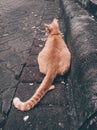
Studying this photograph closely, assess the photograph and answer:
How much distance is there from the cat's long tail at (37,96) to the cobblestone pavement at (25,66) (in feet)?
0.37

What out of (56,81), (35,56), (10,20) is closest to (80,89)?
(56,81)

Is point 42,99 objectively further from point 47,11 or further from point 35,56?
point 47,11

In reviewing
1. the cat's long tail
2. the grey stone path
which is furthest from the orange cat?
the grey stone path

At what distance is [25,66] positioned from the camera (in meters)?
5.58

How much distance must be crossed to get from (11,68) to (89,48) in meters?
1.89

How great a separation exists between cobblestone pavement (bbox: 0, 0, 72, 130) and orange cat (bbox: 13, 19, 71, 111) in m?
0.15

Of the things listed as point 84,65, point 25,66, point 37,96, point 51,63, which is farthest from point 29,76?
point 84,65

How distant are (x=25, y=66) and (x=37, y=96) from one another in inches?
60.6

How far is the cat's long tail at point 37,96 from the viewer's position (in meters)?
4.08

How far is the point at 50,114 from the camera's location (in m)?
4.11

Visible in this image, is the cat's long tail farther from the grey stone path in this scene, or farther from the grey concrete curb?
the grey concrete curb

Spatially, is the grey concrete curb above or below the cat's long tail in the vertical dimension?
above

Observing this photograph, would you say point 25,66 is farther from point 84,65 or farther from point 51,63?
point 84,65

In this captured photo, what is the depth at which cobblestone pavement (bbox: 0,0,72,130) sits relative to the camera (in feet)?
13.4
